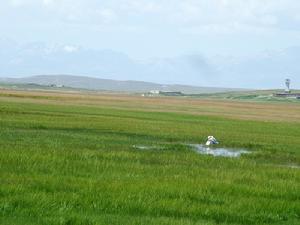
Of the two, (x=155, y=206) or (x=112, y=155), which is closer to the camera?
(x=155, y=206)

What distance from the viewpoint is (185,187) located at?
16094 mm

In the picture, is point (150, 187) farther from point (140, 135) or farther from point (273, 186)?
point (140, 135)

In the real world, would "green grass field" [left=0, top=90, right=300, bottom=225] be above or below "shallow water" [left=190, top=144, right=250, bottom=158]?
above

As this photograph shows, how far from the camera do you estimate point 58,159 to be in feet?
65.8

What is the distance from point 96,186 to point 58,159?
205 inches

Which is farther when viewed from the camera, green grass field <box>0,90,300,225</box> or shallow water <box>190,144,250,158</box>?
shallow water <box>190,144,250,158</box>

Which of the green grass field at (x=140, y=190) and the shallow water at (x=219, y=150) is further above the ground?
the green grass field at (x=140, y=190)

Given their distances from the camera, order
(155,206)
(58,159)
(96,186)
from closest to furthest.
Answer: (155,206), (96,186), (58,159)

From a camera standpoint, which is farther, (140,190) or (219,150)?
(219,150)

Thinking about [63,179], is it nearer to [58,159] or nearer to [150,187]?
[150,187]

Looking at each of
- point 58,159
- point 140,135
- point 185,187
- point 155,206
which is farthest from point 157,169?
point 140,135

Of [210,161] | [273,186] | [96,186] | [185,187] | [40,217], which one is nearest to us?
[40,217]

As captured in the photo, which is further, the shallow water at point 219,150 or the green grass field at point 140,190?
the shallow water at point 219,150

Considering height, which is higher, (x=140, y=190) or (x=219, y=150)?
(x=140, y=190)
